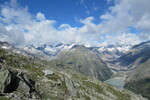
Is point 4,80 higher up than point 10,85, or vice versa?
point 4,80

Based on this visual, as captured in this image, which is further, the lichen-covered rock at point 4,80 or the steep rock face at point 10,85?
the steep rock face at point 10,85

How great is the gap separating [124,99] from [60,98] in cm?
8277

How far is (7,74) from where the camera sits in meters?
38.5

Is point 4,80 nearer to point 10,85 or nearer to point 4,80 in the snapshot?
point 4,80

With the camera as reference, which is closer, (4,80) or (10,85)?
(4,80)

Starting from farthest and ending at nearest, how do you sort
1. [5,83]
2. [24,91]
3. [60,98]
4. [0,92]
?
[60,98]
[24,91]
[5,83]
[0,92]

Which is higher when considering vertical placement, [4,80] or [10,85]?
[4,80]

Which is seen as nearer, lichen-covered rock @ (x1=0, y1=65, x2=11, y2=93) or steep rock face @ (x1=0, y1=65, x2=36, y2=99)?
lichen-covered rock @ (x1=0, y1=65, x2=11, y2=93)

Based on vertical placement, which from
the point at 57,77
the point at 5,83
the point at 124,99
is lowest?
the point at 124,99

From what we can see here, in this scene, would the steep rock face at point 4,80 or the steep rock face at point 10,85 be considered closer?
the steep rock face at point 4,80

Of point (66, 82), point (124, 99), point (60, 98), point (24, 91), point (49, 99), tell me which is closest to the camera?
point (24, 91)

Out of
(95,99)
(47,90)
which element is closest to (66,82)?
(95,99)

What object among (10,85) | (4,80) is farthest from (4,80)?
(10,85)

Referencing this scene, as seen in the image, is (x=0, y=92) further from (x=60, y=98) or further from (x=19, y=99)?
(x=60, y=98)
